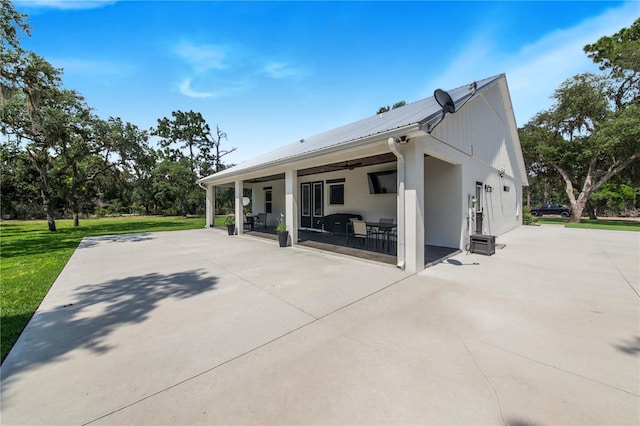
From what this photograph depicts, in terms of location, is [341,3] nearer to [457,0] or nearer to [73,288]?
[457,0]

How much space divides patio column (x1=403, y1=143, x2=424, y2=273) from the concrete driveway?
41cm

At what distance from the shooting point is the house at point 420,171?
5.06m

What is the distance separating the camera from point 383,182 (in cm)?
878

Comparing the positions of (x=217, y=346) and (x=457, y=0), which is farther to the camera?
(x=457, y=0)

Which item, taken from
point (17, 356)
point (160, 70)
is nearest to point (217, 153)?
point (160, 70)

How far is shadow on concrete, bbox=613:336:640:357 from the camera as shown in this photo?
2384 millimetres

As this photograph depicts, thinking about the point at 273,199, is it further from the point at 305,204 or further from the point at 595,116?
the point at 595,116

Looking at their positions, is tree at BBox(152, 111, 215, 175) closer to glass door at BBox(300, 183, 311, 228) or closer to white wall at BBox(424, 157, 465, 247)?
glass door at BBox(300, 183, 311, 228)

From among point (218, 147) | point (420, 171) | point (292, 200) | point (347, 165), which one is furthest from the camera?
point (218, 147)

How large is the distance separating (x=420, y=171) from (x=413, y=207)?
0.78 metres

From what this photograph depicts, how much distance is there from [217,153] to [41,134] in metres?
19.2

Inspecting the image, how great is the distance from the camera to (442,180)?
24.8ft

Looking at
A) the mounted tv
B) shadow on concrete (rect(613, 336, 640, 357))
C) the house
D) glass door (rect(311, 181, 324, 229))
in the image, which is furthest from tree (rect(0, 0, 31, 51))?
shadow on concrete (rect(613, 336, 640, 357))

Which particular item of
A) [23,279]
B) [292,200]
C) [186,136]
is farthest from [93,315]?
[186,136]
